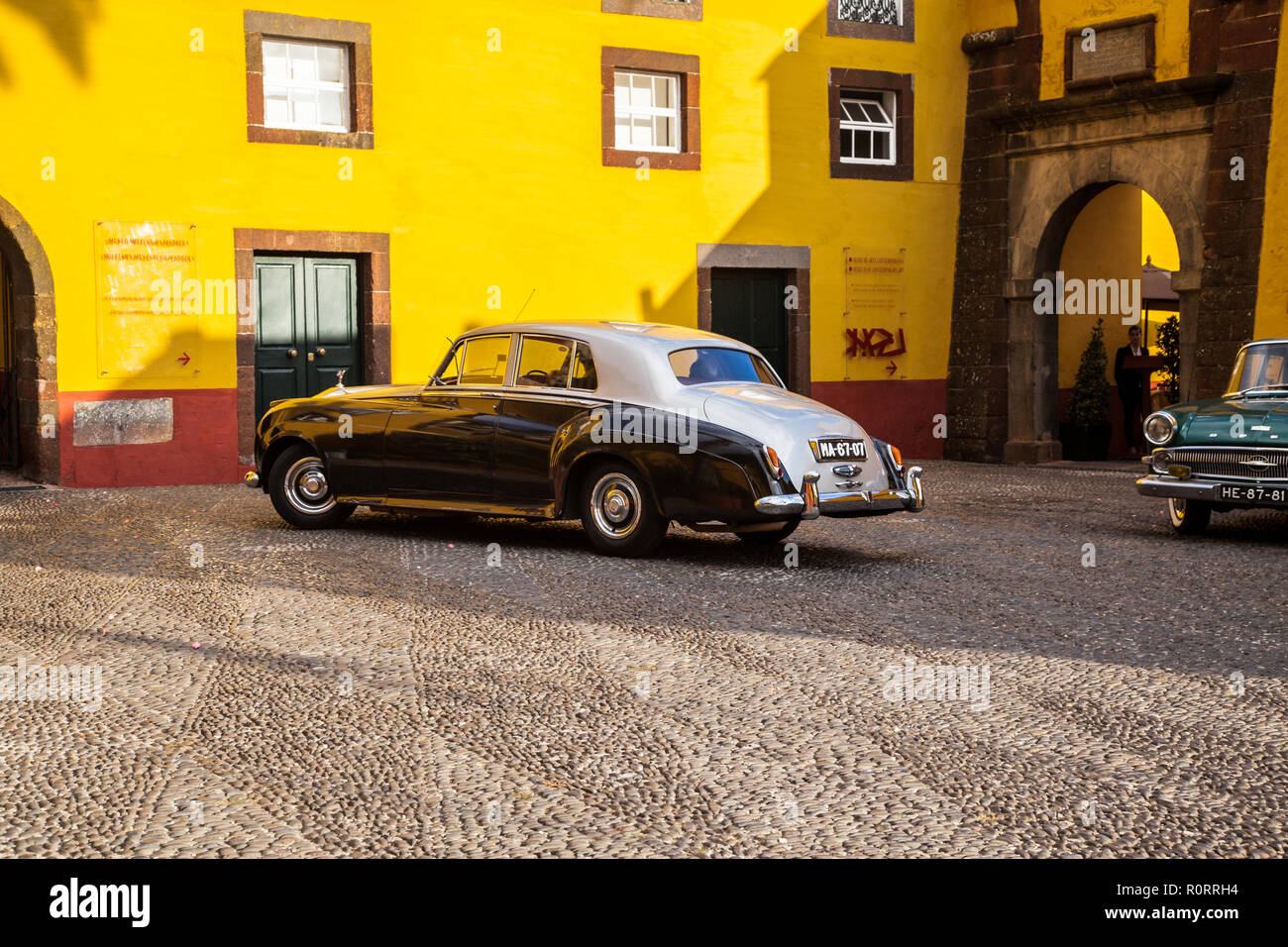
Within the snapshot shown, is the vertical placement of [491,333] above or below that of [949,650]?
above

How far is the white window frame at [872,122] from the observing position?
65.4ft

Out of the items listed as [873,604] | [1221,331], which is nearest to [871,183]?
[1221,331]

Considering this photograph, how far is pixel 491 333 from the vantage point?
10789mm

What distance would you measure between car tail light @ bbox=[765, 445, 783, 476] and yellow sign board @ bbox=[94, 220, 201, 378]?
29.4 feet

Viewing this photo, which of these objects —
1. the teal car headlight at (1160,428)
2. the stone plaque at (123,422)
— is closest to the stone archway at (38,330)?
the stone plaque at (123,422)

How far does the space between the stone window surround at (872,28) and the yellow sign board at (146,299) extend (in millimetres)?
8826

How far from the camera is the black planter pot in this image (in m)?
19.6

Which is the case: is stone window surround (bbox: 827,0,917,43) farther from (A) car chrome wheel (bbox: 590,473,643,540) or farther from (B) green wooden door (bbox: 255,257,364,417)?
(A) car chrome wheel (bbox: 590,473,643,540)

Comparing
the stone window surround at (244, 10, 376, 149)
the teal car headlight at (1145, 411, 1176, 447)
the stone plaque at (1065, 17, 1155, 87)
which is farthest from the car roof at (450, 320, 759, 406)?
the stone plaque at (1065, 17, 1155, 87)

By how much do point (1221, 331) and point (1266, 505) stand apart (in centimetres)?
730

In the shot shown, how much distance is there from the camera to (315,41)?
54.5ft

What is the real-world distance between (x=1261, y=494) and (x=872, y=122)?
1094 cm

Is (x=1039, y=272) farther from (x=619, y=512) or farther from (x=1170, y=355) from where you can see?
(x=619, y=512)
